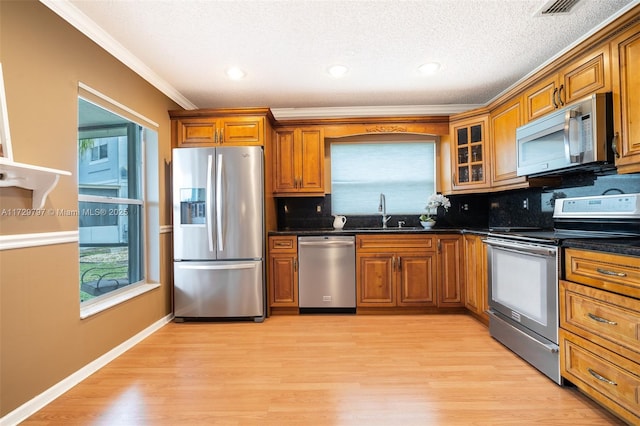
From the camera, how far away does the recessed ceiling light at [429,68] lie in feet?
9.39

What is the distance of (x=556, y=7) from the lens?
207cm

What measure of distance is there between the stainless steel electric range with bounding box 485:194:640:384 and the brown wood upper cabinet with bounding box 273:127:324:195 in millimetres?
1968

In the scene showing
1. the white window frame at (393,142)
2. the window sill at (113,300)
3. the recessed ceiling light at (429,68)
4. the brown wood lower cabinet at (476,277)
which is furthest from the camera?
the white window frame at (393,142)

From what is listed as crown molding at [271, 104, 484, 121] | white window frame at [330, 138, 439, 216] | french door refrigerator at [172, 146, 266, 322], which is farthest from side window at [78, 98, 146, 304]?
white window frame at [330, 138, 439, 216]

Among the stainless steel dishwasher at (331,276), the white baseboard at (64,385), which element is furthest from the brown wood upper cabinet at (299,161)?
the white baseboard at (64,385)

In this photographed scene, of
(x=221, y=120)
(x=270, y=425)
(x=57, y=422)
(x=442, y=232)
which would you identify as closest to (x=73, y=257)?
(x=57, y=422)

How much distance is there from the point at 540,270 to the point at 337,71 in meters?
2.26

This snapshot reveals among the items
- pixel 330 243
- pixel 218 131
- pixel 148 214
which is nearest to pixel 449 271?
pixel 330 243

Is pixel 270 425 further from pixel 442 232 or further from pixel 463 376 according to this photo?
pixel 442 232

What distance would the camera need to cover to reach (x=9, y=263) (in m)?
1.65

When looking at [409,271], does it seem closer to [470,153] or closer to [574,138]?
[470,153]

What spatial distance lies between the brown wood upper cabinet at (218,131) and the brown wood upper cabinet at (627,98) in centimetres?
281

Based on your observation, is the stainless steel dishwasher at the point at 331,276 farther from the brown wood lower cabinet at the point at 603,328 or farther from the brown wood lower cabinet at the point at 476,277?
the brown wood lower cabinet at the point at 603,328

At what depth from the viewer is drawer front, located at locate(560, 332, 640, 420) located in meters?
1.51
